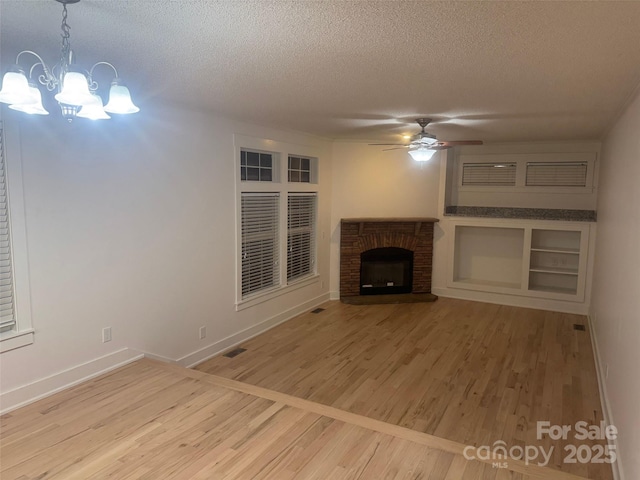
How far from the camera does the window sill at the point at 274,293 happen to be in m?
5.19

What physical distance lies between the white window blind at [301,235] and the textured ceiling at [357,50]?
7.37 ft

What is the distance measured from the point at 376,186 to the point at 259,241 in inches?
97.4

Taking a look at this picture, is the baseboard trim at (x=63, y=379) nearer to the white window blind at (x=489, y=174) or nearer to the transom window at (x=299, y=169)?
the transom window at (x=299, y=169)

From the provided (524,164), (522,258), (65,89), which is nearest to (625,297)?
(65,89)

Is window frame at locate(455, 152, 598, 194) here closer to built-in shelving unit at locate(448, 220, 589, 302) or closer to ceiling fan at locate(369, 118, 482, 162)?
built-in shelving unit at locate(448, 220, 589, 302)

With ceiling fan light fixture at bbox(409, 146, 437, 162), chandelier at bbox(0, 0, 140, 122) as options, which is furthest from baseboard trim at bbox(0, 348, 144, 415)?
ceiling fan light fixture at bbox(409, 146, 437, 162)

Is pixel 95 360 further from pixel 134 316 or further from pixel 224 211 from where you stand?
pixel 224 211

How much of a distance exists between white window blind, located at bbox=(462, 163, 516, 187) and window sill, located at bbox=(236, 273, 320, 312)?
126 inches

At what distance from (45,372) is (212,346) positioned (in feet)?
6.00

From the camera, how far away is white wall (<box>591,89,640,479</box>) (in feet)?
7.96

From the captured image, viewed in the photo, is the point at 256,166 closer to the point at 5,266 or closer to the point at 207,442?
the point at 5,266

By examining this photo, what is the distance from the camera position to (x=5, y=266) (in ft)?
9.33

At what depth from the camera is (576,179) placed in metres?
6.60

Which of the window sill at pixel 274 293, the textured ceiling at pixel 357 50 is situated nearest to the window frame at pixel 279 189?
the window sill at pixel 274 293
